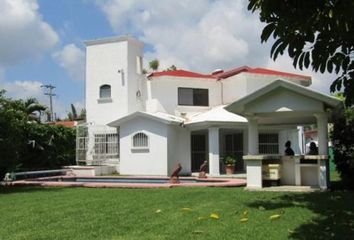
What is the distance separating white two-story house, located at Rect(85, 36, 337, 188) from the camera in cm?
2670

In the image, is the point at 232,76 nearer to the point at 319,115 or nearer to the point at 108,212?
the point at 319,115

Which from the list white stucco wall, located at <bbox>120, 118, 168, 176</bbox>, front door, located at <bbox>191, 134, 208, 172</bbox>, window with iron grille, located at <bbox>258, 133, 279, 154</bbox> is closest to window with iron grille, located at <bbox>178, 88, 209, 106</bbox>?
front door, located at <bbox>191, 134, 208, 172</bbox>

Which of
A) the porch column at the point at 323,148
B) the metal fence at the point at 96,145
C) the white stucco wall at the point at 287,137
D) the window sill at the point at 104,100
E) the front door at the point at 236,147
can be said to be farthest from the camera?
the window sill at the point at 104,100

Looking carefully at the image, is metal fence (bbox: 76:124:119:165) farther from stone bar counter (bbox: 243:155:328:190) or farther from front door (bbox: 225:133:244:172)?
stone bar counter (bbox: 243:155:328:190)

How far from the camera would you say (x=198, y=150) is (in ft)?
95.7

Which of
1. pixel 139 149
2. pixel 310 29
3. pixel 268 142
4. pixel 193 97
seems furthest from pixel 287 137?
pixel 310 29

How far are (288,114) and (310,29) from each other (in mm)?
13110

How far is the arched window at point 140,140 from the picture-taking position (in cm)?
2731

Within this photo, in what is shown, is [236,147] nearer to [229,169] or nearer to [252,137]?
[229,169]

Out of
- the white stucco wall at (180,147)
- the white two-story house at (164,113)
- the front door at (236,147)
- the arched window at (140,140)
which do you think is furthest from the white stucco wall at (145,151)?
the front door at (236,147)

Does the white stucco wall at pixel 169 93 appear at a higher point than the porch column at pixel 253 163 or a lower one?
higher

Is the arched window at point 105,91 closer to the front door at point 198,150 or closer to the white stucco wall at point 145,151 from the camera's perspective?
the white stucco wall at point 145,151

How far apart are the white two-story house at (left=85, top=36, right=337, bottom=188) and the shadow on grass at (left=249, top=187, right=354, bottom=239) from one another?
11.0 meters

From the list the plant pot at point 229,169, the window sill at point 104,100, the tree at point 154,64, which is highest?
the tree at point 154,64
